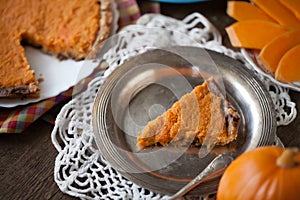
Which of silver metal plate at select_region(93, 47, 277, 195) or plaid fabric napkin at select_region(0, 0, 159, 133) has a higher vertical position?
silver metal plate at select_region(93, 47, 277, 195)

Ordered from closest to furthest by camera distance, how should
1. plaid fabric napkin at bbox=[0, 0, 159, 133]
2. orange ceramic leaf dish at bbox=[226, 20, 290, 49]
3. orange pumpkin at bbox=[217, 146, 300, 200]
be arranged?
orange pumpkin at bbox=[217, 146, 300, 200] < plaid fabric napkin at bbox=[0, 0, 159, 133] < orange ceramic leaf dish at bbox=[226, 20, 290, 49]

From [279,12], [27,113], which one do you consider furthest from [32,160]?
[279,12]

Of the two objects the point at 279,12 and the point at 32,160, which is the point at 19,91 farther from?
the point at 279,12

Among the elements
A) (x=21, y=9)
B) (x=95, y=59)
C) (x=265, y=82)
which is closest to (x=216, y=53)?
(x=265, y=82)

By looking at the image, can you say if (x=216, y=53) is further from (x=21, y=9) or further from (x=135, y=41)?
(x=21, y=9)

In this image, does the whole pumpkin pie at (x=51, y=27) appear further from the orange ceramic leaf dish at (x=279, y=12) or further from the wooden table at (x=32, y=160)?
the orange ceramic leaf dish at (x=279, y=12)

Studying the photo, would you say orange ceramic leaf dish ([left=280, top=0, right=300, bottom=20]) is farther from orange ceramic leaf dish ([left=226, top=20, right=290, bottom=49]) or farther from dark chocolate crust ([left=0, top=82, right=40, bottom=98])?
dark chocolate crust ([left=0, top=82, right=40, bottom=98])

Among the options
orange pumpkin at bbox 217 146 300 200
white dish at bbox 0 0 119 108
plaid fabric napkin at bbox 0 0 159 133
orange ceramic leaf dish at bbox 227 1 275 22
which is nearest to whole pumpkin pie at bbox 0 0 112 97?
white dish at bbox 0 0 119 108
